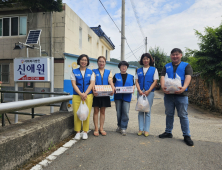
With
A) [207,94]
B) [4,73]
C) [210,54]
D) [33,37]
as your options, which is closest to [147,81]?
[210,54]

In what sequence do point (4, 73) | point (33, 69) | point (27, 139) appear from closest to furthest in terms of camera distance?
point (27, 139) < point (33, 69) < point (4, 73)

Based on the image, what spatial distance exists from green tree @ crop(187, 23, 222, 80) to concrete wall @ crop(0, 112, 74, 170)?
712 cm

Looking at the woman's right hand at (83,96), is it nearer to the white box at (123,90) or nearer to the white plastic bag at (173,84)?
the white box at (123,90)

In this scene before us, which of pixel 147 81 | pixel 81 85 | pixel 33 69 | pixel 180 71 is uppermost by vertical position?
pixel 33 69

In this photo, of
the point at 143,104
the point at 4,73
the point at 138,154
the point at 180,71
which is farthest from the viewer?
the point at 4,73

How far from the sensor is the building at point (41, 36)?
33.6ft

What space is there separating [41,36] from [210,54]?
30.2 ft

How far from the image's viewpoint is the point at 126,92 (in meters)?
3.98

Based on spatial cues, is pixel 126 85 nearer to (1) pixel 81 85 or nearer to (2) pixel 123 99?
(2) pixel 123 99

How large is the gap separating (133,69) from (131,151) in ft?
35.8

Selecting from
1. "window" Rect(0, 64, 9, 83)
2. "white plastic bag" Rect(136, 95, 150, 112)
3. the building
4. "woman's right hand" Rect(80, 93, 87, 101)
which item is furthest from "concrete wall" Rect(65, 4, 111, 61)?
"white plastic bag" Rect(136, 95, 150, 112)

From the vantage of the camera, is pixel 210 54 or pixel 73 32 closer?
pixel 210 54

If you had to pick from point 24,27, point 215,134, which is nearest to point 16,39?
point 24,27

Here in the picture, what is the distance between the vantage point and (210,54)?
26.4 feet
